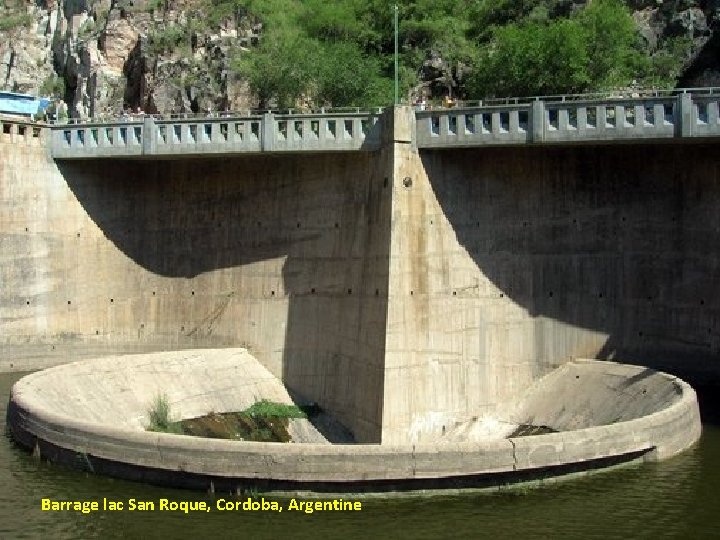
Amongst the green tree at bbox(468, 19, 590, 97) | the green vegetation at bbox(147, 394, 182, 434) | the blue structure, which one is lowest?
the green vegetation at bbox(147, 394, 182, 434)

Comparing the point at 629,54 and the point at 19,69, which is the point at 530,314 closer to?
the point at 629,54

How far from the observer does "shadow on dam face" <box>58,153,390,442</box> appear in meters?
24.5

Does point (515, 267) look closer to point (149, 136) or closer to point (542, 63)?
point (149, 136)

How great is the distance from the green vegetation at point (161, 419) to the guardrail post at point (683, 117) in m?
14.4

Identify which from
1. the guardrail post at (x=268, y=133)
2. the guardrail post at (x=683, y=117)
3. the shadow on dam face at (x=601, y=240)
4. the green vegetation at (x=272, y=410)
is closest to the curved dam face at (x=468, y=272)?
the shadow on dam face at (x=601, y=240)

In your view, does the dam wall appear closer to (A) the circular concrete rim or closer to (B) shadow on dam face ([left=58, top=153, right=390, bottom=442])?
(B) shadow on dam face ([left=58, top=153, right=390, bottom=442])

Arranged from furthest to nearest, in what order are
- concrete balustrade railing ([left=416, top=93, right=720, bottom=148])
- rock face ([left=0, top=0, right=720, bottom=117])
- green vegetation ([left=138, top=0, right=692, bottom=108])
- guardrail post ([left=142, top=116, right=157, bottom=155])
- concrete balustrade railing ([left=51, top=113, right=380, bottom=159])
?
rock face ([left=0, top=0, right=720, bottom=117]) → green vegetation ([left=138, top=0, right=692, bottom=108]) → guardrail post ([left=142, top=116, right=157, bottom=155]) → concrete balustrade railing ([left=51, top=113, right=380, bottom=159]) → concrete balustrade railing ([left=416, top=93, right=720, bottom=148])

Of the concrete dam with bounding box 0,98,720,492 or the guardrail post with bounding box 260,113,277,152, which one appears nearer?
the concrete dam with bounding box 0,98,720,492

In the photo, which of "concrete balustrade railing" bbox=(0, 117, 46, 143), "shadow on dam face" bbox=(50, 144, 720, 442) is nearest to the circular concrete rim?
"shadow on dam face" bbox=(50, 144, 720, 442)

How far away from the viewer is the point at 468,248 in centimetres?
2467

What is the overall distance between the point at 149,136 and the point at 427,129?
860cm

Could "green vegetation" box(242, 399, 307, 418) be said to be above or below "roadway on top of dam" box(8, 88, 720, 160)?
below

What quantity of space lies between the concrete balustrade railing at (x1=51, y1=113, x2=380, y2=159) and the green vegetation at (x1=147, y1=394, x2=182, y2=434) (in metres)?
7.44

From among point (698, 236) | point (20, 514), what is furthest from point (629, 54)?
point (20, 514)
